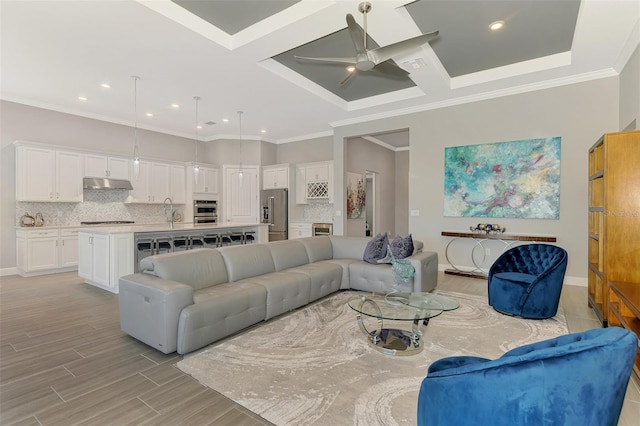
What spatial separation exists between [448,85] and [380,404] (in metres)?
5.03

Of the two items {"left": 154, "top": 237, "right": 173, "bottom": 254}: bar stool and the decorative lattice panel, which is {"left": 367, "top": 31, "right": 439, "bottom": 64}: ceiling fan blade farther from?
the decorative lattice panel

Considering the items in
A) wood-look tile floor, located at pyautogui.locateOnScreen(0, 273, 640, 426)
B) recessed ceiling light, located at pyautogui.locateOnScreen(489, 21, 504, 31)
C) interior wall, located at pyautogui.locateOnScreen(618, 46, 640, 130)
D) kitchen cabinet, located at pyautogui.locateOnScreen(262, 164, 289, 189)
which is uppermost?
recessed ceiling light, located at pyautogui.locateOnScreen(489, 21, 504, 31)

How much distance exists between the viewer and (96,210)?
6754 mm

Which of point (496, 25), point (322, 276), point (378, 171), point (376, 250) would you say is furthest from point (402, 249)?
point (378, 171)

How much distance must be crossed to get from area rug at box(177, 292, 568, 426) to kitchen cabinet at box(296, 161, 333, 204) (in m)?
4.64

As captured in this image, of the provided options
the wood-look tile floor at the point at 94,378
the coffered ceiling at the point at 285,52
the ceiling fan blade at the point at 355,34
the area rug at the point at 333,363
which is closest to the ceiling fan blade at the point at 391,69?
the coffered ceiling at the point at 285,52

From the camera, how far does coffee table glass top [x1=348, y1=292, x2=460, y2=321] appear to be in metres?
2.54

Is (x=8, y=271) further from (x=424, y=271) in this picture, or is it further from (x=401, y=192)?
(x=401, y=192)

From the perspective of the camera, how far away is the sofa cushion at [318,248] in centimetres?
480

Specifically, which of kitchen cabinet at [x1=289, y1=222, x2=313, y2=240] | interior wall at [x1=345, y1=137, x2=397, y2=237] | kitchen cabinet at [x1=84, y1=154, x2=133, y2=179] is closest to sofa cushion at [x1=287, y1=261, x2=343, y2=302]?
interior wall at [x1=345, y1=137, x2=397, y2=237]

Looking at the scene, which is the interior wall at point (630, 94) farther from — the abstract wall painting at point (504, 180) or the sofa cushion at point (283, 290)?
the sofa cushion at point (283, 290)

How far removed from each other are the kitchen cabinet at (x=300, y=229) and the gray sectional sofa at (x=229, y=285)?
10.4 ft

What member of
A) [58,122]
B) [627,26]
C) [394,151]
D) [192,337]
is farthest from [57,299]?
[394,151]

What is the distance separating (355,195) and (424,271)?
424 cm
